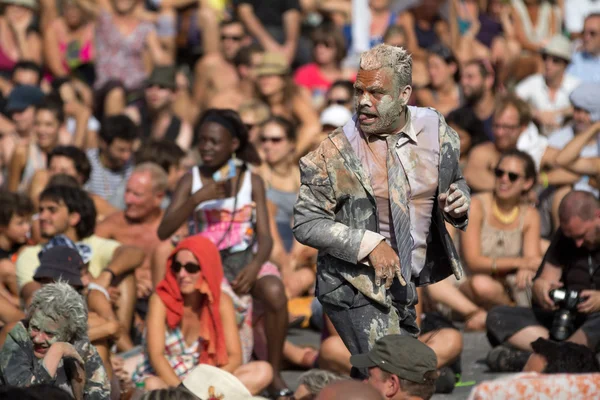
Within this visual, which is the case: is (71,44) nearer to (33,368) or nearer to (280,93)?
(280,93)

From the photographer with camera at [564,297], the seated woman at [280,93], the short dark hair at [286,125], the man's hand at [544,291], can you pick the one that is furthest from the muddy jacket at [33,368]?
the seated woman at [280,93]

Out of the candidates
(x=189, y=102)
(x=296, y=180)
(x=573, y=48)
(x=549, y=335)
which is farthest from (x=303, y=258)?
(x=573, y=48)

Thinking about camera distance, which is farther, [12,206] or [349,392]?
[12,206]

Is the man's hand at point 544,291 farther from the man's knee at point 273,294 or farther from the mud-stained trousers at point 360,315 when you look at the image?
the mud-stained trousers at point 360,315

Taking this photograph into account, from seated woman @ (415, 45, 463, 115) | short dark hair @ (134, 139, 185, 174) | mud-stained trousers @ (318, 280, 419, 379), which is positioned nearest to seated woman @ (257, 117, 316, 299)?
short dark hair @ (134, 139, 185, 174)

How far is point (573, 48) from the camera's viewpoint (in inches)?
480

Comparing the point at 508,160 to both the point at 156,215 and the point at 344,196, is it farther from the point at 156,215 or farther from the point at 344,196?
the point at 344,196

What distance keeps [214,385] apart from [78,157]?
3.87 meters

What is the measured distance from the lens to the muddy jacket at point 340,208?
502 centimetres

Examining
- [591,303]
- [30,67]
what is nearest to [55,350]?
[591,303]

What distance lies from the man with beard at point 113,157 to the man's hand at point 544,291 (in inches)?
159

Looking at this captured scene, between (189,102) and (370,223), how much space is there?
725 centimetres

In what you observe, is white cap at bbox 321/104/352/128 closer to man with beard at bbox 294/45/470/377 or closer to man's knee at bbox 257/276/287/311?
man's knee at bbox 257/276/287/311

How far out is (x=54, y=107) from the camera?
1073cm
